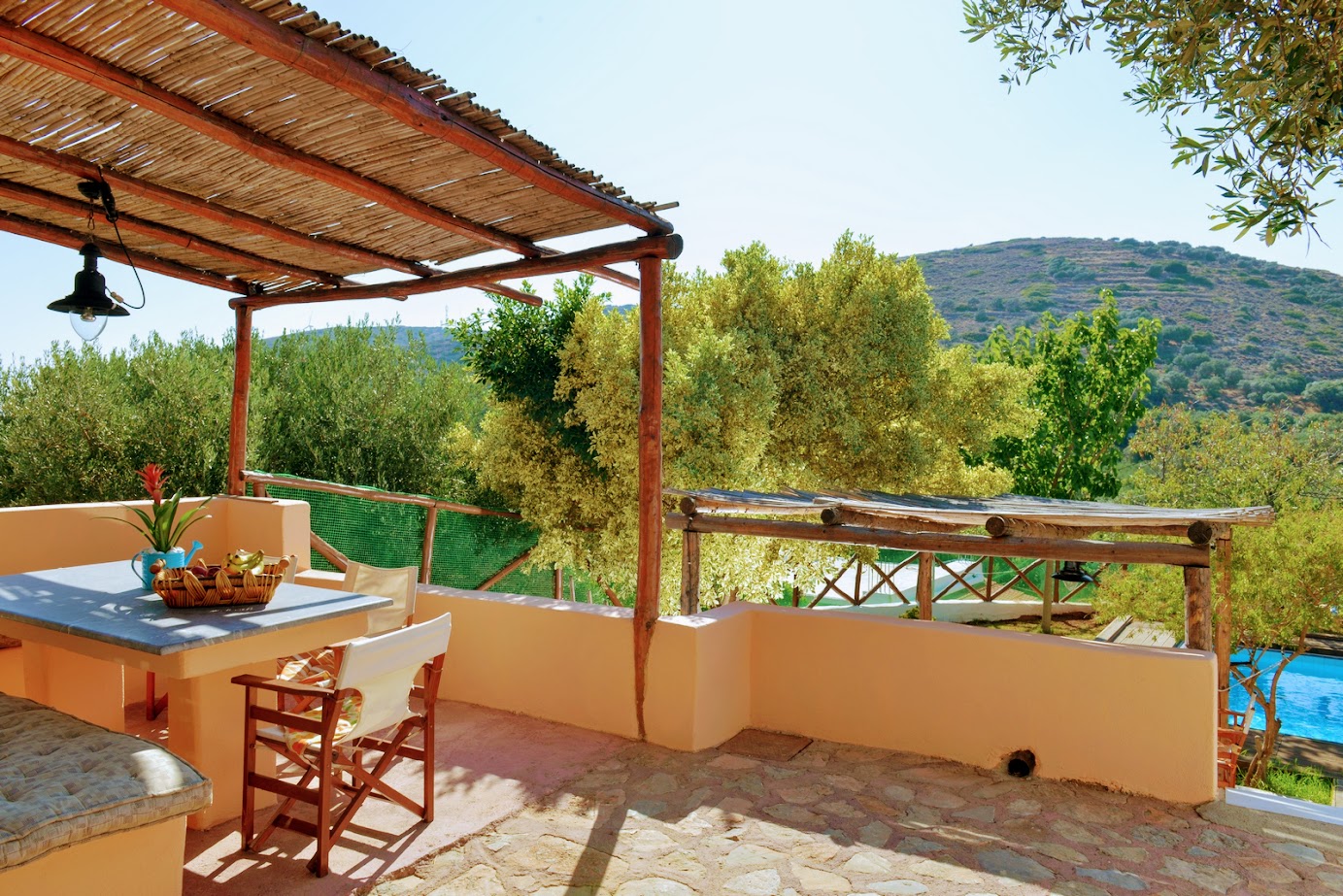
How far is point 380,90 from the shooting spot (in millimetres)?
3008

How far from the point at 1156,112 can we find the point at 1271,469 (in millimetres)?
15356

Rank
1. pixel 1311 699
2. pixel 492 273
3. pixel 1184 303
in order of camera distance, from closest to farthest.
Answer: pixel 492 273
pixel 1311 699
pixel 1184 303

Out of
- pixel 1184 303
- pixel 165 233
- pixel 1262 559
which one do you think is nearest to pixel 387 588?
pixel 165 233

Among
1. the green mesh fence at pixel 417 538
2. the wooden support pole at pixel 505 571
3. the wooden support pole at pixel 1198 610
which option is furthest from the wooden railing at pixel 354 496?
the wooden support pole at pixel 1198 610

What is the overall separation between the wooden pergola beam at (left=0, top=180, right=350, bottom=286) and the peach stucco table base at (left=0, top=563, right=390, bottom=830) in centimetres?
185

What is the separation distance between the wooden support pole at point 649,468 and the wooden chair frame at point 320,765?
3.97ft

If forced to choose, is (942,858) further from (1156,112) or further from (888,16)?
(888,16)

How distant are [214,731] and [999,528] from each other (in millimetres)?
3437

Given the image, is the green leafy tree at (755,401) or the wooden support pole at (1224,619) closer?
the wooden support pole at (1224,619)

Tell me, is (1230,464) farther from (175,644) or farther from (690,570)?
(175,644)

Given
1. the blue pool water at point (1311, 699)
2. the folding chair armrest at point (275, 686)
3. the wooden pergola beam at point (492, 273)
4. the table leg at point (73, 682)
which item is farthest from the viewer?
the blue pool water at point (1311, 699)

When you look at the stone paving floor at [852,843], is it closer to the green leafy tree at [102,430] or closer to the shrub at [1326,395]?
the green leafy tree at [102,430]

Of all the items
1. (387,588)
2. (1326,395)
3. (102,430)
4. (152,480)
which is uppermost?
(1326,395)

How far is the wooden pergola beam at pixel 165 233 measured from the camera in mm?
4250
